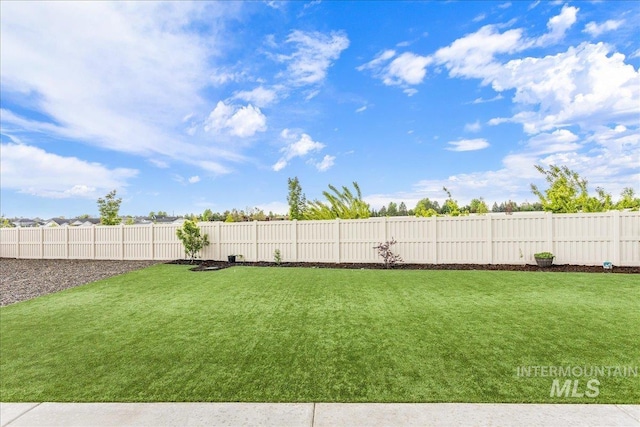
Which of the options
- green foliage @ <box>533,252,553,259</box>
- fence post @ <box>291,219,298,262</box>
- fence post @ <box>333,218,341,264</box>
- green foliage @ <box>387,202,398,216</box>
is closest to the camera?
green foliage @ <box>533,252,553,259</box>

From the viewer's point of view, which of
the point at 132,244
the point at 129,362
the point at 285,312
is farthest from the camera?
the point at 132,244

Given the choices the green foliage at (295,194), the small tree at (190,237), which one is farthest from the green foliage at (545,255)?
the green foliage at (295,194)

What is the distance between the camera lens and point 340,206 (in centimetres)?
1658

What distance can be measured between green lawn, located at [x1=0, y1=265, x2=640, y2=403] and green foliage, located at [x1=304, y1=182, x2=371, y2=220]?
28.6ft

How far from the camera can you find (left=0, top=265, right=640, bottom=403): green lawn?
3.04 m

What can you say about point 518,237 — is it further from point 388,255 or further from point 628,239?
point 388,255

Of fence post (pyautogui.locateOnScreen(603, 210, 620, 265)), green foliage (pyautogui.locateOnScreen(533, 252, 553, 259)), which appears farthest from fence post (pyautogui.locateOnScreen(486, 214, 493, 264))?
fence post (pyautogui.locateOnScreen(603, 210, 620, 265))

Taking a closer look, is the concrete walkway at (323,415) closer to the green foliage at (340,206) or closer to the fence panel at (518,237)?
the fence panel at (518,237)

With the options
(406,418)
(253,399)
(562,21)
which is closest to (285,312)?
(253,399)

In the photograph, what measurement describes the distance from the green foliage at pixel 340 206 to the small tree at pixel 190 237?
5.63 metres

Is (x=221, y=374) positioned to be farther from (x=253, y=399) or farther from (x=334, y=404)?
(x=334, y=404)

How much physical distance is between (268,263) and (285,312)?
274 inches

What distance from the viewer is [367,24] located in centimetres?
1002

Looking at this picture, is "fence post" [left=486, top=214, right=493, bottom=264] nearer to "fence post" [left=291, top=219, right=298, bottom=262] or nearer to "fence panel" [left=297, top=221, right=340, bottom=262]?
"fence panel" [left=297, top=221, right=340, bottom=262]
